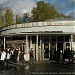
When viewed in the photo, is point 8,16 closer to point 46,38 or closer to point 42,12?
point 42,12

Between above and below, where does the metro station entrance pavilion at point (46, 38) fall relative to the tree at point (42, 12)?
below

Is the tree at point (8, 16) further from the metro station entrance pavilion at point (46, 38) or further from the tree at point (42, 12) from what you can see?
the metro station entrance pavilion at point (46, 38)

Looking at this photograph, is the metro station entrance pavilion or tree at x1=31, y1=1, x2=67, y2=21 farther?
tree at x1=31, y1=1, x2=67, y2=21

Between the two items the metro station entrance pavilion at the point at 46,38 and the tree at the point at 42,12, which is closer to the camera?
the metro station entrance pavilion at the point at 46,38

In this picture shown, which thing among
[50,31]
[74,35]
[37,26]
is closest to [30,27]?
[37,26]

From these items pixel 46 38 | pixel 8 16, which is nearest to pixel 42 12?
pixel 8 16

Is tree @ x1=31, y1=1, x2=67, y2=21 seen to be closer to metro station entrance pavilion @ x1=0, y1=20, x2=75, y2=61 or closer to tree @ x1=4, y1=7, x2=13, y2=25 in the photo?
tree @ x1=4, y1=7, x2=13, y2=25

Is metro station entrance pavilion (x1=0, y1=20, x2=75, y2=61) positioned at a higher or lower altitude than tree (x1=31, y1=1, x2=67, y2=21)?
lower

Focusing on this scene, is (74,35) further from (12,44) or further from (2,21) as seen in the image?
(2,21)

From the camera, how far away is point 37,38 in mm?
30797

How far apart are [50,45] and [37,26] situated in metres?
2.91

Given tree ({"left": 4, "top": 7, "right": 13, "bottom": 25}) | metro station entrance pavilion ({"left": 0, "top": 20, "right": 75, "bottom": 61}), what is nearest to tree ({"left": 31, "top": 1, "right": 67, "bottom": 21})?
tree ({"left": 4, "top": 7, "right": 13, "bottom": 25})

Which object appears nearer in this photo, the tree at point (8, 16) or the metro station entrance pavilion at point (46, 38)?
the metro station entrance pavilion at point (46, 38)

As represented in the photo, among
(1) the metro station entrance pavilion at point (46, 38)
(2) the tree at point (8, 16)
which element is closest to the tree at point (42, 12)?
(2) the tree at point (8, 16)
